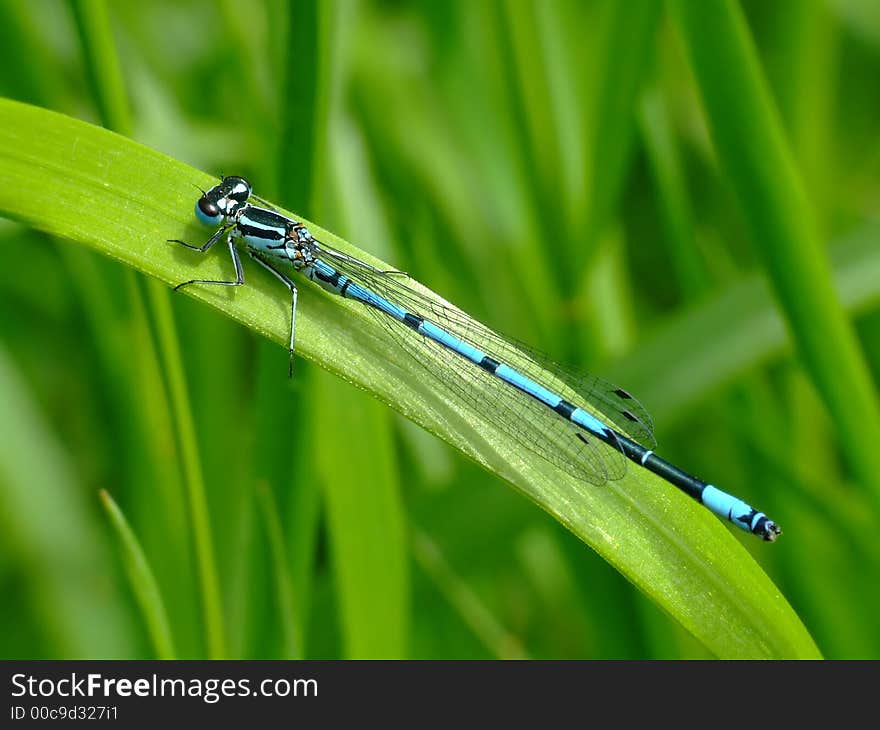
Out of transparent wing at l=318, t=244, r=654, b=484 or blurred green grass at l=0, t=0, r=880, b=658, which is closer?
transparent wing at l=318, t=244, r=654, b=484

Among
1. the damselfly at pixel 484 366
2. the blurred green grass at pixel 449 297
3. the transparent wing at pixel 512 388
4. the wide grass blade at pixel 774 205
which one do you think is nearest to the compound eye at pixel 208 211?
the damselfly at pixel 484 366

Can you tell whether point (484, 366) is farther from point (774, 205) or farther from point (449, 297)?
point (449, 297)

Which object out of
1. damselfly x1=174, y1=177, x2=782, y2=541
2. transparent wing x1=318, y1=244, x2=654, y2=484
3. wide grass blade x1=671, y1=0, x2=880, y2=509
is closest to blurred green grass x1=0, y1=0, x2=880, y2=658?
wide grass blade x1=671, y1=0, x2=880, y2=509

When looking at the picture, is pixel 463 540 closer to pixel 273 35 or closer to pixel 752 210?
pixel 752 210

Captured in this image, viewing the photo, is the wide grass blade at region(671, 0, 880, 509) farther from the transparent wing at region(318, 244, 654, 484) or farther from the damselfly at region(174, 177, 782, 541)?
the transparent wing at region(318, 244, 654, 484)

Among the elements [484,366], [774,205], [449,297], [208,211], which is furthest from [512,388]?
[449,297]
